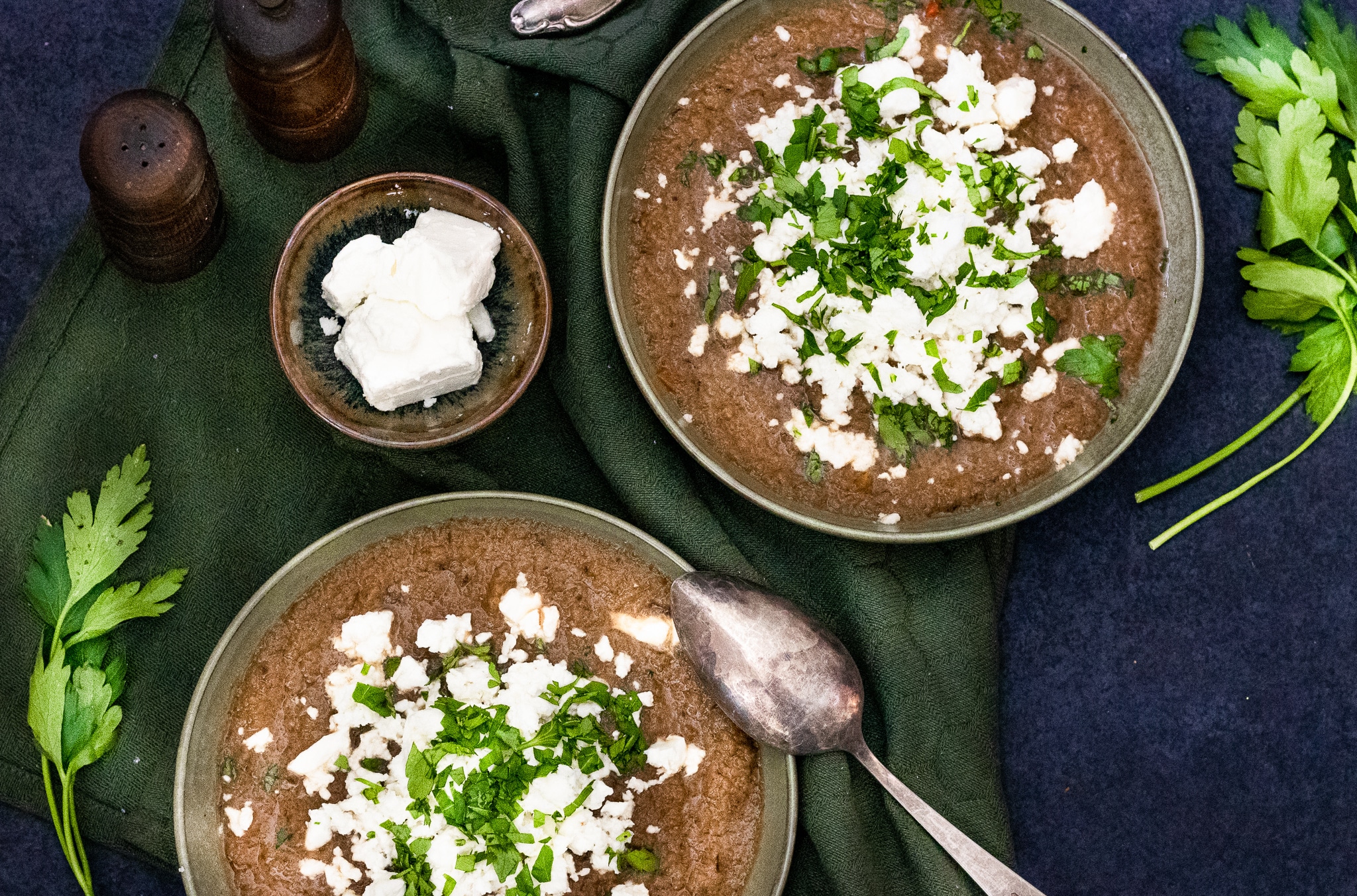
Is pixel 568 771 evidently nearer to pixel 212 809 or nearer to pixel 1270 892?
pixel 212 809

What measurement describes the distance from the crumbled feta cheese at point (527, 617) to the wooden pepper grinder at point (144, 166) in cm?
128

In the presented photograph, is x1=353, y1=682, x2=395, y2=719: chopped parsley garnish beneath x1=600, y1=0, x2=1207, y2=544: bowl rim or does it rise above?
beneath

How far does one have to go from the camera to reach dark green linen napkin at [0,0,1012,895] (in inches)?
128

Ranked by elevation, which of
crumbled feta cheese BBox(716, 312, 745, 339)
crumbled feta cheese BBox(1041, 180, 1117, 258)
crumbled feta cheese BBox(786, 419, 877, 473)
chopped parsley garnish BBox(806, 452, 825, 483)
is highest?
crumbled feta cheese BBox(1041, 180, 1117, 258)

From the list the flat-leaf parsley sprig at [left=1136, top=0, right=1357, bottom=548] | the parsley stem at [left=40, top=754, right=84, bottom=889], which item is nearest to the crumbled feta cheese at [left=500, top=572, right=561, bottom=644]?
the parsley stem at [left=40, top=754, right=84, bottom=889]

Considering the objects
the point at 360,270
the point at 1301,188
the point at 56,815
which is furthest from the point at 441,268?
Answer: the point at 1301,188

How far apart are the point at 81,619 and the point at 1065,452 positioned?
263cm

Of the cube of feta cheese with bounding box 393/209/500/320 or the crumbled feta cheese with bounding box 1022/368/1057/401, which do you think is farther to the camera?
the crumbled feta cheese with bounding box 1022/368/1057/401

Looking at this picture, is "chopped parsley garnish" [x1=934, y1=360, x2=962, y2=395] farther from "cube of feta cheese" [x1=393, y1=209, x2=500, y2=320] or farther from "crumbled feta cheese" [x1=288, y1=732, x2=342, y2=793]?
"crumbled feta cheese" [x1=288, y1=732, x2=342, y2=793]

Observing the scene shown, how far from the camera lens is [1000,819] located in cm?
336

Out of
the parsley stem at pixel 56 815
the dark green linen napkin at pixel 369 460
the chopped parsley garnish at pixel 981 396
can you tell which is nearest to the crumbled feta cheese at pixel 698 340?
the dark green linen napkin at pixel 369 460

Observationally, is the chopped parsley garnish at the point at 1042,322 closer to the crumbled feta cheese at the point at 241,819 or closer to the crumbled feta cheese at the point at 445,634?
the crumbled feta cheese at the point at 445,634

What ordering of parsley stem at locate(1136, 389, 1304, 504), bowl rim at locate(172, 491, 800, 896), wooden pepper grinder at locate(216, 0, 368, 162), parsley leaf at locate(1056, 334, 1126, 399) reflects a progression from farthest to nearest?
parsley stem at locate(1136, 389, 1304, 504) < parsley leaf at locate(1056, 334, 1126, 399) < bowl rim at locate(172, 491, 800, 896) < wooden pepper grinder at locate(216, 0, 368, 162)

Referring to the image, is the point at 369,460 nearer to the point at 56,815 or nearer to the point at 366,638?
the point at 366,638
